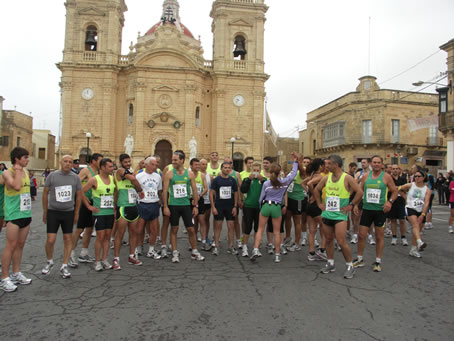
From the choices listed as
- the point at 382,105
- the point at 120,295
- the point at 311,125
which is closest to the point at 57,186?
the point at 120,295

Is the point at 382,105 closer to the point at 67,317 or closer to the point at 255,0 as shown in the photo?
the point at 255,0

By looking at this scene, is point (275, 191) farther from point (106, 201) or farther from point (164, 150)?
point (164, 150)

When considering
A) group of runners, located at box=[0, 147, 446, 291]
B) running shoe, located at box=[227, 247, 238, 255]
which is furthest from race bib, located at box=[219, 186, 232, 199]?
running shoe, located at box=[227, 247, 238, 255]

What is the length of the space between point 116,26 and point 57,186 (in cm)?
3112

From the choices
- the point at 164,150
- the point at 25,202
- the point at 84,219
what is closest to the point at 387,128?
the point at 164,150

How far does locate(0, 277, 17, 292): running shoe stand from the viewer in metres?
4.55

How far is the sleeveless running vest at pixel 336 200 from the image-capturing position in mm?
5387

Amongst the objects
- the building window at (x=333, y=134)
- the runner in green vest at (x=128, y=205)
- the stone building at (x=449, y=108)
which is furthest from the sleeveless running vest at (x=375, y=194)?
the building window at (x=333, y=134)

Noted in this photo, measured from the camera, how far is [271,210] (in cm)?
638

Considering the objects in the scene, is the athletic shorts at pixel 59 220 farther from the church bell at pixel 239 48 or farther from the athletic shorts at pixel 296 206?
the church bell at pixel 239 48

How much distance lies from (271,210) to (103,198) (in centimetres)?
296

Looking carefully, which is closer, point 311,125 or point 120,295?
point 120,295

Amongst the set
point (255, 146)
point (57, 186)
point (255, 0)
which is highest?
point (255, 0)

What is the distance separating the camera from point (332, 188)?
5520mm
